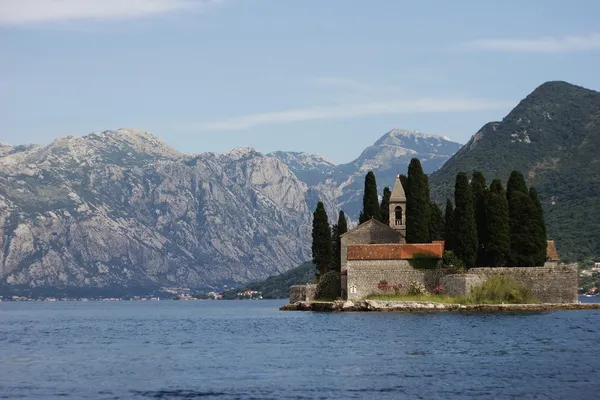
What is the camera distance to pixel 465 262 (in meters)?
95.1

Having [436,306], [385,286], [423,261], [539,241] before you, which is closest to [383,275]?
[385,286]

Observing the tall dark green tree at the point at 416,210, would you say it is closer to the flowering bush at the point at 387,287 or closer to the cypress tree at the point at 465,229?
the cypress tree at the point at 465,229

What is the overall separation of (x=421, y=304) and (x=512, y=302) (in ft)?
28.2

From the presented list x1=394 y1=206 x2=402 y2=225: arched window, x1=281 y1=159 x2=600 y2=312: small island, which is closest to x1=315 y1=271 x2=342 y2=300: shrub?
x1=281 y1=159 x2=600 y2=312: small island

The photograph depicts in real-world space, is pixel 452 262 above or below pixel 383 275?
above

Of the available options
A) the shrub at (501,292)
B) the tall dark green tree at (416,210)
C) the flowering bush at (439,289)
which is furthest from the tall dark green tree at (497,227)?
the tall dark green tree at (416,210)

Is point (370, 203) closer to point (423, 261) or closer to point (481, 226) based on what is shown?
point (481, 226)

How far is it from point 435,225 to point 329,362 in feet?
193

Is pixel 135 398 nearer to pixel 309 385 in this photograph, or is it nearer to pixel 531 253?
pixel 309 385

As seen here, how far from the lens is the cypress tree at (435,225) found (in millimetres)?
109450

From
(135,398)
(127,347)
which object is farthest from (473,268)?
(135,398)

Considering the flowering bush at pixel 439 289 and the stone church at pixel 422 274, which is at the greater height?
the stone church at pixel 422 274

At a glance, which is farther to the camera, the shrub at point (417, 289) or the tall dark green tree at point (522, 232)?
the tall dark green tree at point (522, 232)

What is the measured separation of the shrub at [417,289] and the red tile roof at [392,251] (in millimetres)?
2718
